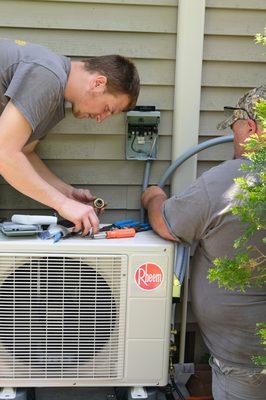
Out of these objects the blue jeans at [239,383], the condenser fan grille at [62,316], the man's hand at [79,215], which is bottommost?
the blue jeans at [239,383]

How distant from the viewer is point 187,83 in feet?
8.53

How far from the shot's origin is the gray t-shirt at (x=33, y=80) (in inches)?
76.5

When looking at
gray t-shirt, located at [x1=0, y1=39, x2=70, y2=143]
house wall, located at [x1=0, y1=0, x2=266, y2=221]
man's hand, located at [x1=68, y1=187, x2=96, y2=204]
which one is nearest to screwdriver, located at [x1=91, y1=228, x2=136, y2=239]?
man's hand, located at [x1=68, y1=187, x2=96, y2=204]

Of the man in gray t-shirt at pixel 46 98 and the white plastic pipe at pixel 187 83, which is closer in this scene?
the man in gray t-shirt at pixel 46 98

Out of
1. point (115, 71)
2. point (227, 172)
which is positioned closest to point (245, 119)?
point (227, 172)

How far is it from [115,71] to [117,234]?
656 millimetres

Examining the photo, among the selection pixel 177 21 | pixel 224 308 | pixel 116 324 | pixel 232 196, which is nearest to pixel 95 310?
pixel 116 324

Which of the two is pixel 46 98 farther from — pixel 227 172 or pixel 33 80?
pixel 227 172

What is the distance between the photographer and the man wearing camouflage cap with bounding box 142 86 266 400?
203cm

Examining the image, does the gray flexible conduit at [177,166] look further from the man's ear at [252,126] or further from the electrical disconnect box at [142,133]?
the man's ear at [252,126]

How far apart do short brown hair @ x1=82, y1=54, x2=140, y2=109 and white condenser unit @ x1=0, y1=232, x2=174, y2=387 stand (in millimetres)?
613

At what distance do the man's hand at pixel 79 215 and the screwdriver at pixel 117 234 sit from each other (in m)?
0.03

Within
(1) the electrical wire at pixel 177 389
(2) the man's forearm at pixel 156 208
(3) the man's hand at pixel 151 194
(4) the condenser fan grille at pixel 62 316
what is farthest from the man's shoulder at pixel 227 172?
(1) the electrical wire at pixel 177 389

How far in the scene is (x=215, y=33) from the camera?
2607 millimetres
